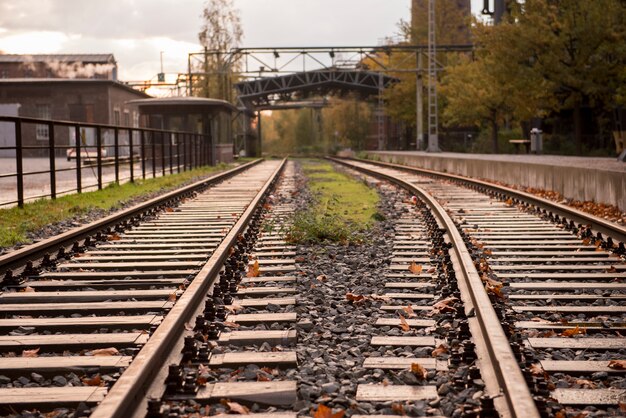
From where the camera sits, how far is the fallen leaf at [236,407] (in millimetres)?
3711

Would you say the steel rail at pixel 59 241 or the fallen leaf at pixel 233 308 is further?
the steel rail at pixel 59 241

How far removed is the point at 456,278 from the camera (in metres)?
6.65

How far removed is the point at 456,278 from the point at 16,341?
340 centimetres

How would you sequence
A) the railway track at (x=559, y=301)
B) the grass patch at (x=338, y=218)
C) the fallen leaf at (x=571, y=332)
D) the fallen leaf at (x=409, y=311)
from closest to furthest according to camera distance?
the railway track at (x=559, y=301) → the fallen leaf at (x=571, y=332) → the fallen leaf at (x=409, y=311) → the grass patch at (x=338, y=218)

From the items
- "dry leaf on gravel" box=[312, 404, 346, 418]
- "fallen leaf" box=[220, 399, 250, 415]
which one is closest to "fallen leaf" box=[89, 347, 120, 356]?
"fallen leaf" box=[220, 399, 250, 415]

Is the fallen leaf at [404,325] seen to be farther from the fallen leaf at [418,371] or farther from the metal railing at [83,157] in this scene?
the metal railing at [83,157]

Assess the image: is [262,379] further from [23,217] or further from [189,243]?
[23,217]

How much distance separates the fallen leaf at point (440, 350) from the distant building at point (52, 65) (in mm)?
70993

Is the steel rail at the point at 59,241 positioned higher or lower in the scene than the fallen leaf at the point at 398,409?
higher

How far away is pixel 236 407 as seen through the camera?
12.3ft

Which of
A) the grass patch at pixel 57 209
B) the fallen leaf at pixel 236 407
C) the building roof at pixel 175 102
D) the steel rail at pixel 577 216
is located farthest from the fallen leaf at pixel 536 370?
the building roof at pixel 175 102

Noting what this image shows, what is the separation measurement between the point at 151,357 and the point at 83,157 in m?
29.8

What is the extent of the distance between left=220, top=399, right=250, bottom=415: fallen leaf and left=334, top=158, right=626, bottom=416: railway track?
1173 mm

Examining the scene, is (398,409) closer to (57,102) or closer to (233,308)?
(233,308)
